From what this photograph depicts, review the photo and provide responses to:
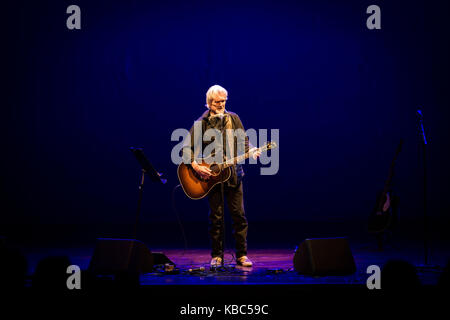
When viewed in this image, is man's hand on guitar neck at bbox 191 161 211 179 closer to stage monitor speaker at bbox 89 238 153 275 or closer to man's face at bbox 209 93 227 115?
man's face at bbox 209 93 227 115

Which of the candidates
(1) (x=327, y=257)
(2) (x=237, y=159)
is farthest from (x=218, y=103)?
(1) (x=327, y=257)

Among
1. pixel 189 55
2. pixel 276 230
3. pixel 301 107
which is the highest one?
pixel 189 55

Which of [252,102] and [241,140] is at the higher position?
[252,102]

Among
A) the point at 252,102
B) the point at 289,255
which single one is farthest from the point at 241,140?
the point at 252,102

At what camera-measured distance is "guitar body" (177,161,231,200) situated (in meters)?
4.86

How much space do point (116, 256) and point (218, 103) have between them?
1.72 metres

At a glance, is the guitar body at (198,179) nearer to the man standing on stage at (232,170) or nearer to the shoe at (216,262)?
the man standing on stage at (232,170)

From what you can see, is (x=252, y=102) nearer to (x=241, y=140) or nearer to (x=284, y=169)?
(x=284, y=169)

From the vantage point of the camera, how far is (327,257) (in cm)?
413

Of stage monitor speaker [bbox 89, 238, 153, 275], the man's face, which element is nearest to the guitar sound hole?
the man's face

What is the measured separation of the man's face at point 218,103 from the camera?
16.0ft

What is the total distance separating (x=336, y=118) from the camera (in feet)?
28.8
